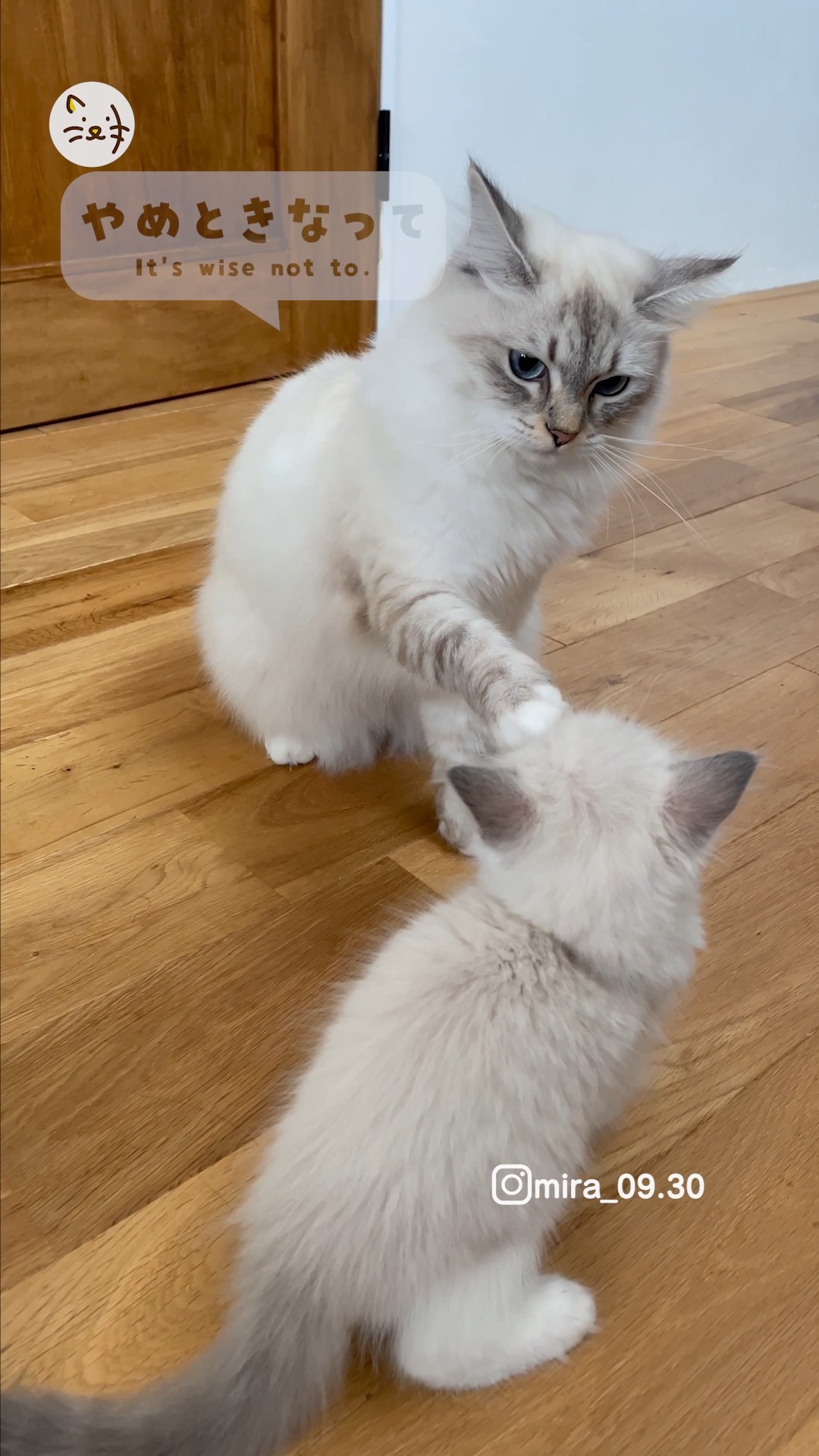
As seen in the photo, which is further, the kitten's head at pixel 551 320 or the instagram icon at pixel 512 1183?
the kitten's head at pixel 551 320

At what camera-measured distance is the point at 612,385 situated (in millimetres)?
1164

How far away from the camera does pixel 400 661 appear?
1.21 meters

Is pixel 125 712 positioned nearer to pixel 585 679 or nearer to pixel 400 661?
pixel 400 661

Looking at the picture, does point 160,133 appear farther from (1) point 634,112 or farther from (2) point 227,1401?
(2) point 227,1401

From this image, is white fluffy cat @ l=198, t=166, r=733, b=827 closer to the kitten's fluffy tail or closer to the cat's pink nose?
the cat's pink nose

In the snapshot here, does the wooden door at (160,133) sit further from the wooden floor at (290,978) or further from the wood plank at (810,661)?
the wood plank at (810,661)

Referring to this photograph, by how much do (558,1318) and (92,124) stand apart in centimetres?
228

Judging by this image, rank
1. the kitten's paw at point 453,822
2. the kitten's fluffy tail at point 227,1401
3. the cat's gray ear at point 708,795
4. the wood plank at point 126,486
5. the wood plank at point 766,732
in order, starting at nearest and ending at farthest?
the kitten's fluffy tail at point 227,1401
the cat's gray ear at point 708,795
the kitten's paw at point 453,822
the wood plank at point 766,732
the wood plank at point 126,486

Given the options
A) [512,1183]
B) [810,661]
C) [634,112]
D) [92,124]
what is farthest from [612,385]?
[634,112]

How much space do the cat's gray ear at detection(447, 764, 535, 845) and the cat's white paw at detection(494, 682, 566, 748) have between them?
0.55ft

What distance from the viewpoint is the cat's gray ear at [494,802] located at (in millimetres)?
785

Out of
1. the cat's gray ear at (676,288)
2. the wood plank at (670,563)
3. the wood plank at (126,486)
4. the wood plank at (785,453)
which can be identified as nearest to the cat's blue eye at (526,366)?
the cat's gray ear at (676,288)

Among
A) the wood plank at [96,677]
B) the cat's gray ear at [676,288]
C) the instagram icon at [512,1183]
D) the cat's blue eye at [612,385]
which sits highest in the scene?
the cat's gray ear at [676,288]

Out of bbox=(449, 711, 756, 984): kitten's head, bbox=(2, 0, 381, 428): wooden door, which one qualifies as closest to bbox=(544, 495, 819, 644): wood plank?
bbox=(449, 711, 756, 984): kitten's head
